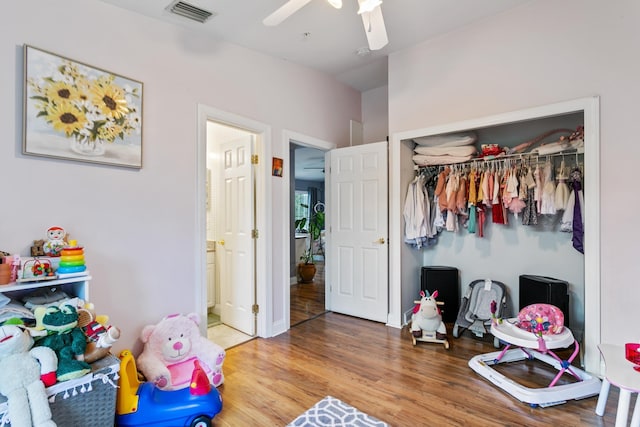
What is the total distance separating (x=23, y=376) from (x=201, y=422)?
878mm

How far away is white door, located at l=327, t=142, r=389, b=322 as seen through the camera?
3.56 metres

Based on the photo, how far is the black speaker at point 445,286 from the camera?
353 centimetres

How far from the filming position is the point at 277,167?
331cm

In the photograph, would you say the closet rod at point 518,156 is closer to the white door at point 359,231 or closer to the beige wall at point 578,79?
the beige wall at point 578,79

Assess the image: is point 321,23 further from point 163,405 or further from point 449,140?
point 163,405

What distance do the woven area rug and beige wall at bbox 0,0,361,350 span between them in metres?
1.31

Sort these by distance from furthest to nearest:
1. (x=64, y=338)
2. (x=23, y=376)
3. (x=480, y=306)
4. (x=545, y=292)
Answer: (x=480, y=306), (x=545, y=292), (x=64, y=338), (x=23, y=376)

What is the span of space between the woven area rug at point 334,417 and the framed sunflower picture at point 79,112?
206 cm

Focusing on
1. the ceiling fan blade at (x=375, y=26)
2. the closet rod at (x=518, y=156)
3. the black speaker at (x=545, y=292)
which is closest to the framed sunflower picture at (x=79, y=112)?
the ceiling fan blade at (x=375, y=26)

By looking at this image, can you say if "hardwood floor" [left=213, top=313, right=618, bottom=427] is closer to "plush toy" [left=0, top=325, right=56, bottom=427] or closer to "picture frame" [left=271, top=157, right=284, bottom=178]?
"plush toy" [left=0, top=325, right=56, bottom=427]

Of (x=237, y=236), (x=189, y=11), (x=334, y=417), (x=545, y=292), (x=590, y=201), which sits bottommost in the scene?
(x=334, y=417)

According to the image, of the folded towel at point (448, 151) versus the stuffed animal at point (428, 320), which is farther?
the folded towel at point (448, 151)

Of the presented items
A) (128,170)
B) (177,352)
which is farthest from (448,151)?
(177,352)

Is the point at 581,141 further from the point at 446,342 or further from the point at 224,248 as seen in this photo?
the point at 224,248
